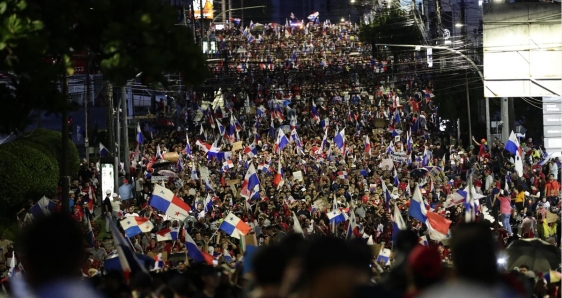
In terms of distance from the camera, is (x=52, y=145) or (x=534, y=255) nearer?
(x=534, y=255)

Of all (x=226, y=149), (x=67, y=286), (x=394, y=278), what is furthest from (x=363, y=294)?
(x=226, y=149)

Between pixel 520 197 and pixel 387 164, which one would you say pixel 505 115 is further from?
pixel 520 197

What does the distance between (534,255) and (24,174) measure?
18.1m

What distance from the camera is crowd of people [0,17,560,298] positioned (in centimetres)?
522

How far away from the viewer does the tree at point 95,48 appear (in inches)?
508

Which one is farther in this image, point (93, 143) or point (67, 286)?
point (93, 143)

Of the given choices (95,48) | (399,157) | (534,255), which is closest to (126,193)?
(399,157)

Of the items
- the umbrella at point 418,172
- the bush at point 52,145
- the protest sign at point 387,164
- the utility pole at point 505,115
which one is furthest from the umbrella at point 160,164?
the utility pole at point 505,115

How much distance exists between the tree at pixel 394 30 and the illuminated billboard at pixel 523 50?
54.1 m

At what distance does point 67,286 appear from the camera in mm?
4961

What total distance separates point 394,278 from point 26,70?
683 cm

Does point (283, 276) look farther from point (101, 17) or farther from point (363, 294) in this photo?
point (101, 17)

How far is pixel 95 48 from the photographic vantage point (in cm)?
1390

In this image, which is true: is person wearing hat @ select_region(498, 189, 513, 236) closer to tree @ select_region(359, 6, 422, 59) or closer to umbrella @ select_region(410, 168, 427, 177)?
umbrella @ select_region(410, 168, 427, 177)
